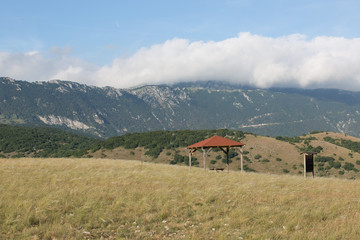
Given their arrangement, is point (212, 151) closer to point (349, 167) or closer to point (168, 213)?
point (349, 167)

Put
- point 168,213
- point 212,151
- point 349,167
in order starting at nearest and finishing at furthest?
point 168,213 < point 349,167 < point 212,151

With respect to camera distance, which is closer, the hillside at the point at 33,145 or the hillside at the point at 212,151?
the hillside at the point at 212,151

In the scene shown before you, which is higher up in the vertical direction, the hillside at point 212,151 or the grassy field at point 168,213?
the grassy field at point 168,213

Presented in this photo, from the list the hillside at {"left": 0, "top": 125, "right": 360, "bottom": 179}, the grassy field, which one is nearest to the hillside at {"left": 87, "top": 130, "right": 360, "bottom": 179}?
the hillside at {"left": 0, "top": 125, "right": 360, "bottom": 179}

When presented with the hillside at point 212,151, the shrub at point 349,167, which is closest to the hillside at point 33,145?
the hillside at point 212,151

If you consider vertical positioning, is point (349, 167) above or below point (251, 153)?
below

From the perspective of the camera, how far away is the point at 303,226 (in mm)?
10148

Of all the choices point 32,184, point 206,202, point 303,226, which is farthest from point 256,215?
point 32,184

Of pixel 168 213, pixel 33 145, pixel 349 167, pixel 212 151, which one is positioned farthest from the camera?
pixel 33 145

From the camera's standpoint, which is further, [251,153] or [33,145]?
[33,145]

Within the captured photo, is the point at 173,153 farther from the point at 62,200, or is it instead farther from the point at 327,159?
the point at 62,200

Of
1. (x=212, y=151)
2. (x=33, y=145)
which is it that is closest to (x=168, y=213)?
(x=212, y=151)

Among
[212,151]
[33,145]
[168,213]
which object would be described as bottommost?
[212,151]

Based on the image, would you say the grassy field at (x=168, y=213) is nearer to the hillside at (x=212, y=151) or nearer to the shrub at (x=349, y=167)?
the hillside at (x=212, y=151)
